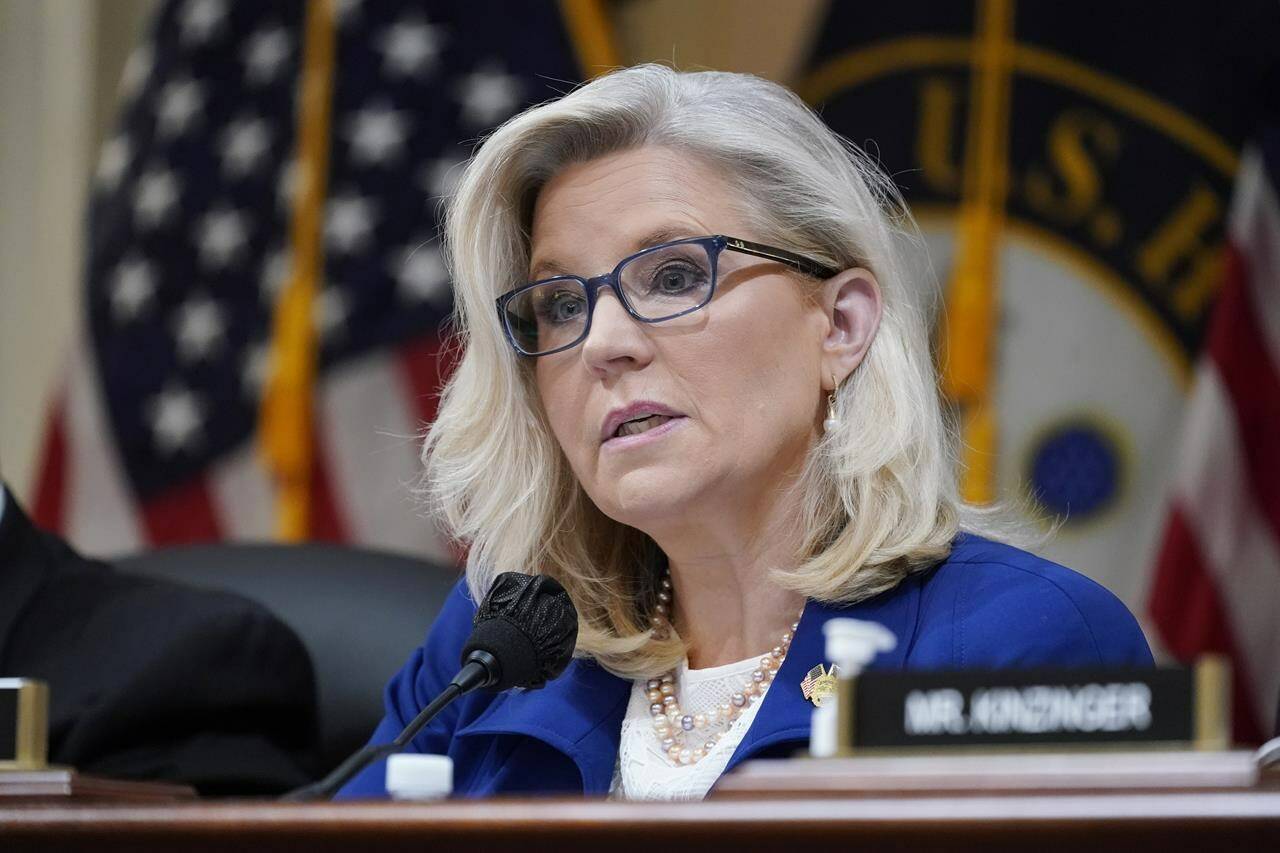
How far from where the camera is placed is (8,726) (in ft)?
4.09

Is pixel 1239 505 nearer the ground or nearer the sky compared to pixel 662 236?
nearer the ground

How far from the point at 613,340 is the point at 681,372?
0.27 ft

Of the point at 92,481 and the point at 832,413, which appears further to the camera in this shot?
the point at 92,481

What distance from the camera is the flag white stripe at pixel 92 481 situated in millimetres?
3811

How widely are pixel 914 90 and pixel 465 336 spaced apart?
156 cm

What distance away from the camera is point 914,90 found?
3.43 meters

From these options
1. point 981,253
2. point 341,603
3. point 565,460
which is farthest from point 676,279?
point 981,253

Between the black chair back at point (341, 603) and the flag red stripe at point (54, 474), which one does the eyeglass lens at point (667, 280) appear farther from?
the flag red stripe at point (54, 474)

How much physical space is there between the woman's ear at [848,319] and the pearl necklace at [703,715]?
0.29 meters

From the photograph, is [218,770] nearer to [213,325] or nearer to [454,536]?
[454,536]

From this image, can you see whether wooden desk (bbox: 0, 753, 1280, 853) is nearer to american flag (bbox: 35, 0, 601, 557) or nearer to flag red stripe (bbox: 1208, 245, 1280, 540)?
flag red stripe (bbox: 1208, 245, 1280, 540)

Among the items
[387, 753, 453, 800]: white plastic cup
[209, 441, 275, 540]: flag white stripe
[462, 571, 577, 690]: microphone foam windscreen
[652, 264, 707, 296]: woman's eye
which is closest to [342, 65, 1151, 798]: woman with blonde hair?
[652, 264, 707, 296]: woman's eye

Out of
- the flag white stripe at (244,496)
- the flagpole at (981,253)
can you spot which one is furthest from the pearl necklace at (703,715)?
the flag white stripe at (244,496)

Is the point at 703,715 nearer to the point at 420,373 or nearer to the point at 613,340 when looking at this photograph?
the point at 613,340
